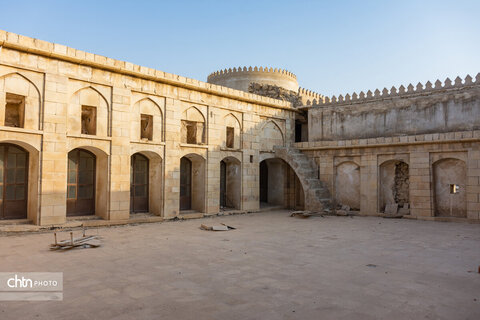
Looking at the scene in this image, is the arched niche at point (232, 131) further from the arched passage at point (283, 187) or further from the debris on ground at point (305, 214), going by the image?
the debris on ground at point (305, 214)

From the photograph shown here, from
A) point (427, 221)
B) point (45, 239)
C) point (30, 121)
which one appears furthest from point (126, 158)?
point (427, 221)

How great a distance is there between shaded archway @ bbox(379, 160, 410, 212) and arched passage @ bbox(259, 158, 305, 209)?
420 cm

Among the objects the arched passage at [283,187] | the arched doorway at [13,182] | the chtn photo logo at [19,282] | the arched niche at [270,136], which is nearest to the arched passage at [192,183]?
the arched niche at [270,136]

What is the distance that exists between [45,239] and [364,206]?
12.3 metres

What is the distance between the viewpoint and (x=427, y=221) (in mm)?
13281

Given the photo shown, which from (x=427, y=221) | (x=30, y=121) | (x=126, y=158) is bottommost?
(x=427, y=221)

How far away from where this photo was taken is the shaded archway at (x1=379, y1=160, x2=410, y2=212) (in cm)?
1485

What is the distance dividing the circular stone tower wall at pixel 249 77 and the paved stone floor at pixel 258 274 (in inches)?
758

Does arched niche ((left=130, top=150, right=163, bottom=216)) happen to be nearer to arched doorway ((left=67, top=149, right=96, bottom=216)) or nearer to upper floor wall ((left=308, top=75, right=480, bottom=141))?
arched doorway ((left=67, top=149, right=96, bottom=216))

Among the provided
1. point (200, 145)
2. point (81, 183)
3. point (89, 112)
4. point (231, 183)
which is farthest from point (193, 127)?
point (81, 183)

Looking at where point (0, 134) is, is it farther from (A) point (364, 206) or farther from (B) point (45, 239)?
(A) point (364, 206)

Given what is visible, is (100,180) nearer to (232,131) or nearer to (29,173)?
(29,173)

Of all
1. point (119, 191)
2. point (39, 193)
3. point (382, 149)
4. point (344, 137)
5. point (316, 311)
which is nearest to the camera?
point (316, 311)

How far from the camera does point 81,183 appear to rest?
12.2 m
